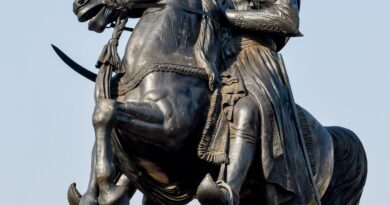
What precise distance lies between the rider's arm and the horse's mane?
0.69 ft

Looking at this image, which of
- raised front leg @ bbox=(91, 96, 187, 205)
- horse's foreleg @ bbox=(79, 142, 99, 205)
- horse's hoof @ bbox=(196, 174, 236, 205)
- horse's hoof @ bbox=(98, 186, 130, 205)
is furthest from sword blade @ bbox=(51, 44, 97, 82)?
horse's hoof @ bbox=(196, 174, 236, 205)

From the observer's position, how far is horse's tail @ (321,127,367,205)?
62.2 feet

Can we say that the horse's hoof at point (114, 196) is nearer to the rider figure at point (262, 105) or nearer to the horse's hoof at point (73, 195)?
the horse's hoof at point (73, 195)

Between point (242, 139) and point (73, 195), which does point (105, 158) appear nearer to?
point (73, 195)

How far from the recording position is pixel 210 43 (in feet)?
56.3

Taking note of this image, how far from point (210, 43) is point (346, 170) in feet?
8.79

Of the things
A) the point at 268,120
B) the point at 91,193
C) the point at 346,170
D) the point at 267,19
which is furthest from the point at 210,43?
the point at 346,170

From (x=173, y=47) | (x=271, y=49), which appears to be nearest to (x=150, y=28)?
(x=173, y=47)

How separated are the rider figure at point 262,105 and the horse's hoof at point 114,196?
872 mm

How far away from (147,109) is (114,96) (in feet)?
1.68

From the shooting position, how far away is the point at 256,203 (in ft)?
57.2

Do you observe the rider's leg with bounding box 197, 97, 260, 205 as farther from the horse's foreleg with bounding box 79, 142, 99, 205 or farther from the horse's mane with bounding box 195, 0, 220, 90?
the horse's foreleg with bounding box 79, 142, 99, 205

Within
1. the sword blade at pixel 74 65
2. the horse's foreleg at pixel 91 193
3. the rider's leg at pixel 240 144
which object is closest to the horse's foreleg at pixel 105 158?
the horse's foreleg at pixel 91 193

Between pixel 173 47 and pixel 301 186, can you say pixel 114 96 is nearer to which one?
pixel 173 47
